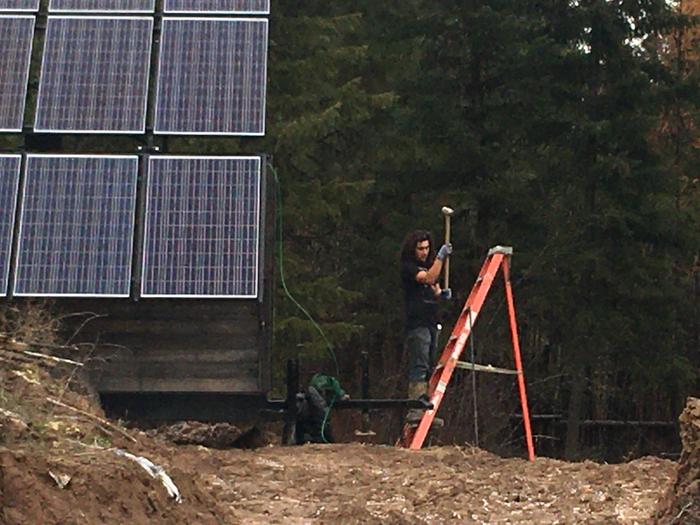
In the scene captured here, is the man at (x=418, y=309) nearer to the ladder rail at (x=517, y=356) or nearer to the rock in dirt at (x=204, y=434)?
the ladder rail at (x=517, y=356)

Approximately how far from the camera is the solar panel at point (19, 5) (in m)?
12.9

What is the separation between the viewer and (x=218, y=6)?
12.8 metres

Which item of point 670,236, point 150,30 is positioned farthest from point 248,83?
point 670,236

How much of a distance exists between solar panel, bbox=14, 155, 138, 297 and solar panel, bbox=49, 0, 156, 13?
1.97 meters

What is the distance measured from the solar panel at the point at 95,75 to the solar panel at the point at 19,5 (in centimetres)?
29

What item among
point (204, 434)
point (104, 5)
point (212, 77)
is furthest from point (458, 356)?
point (104, 5)

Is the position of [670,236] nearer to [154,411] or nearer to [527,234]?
[527,234]

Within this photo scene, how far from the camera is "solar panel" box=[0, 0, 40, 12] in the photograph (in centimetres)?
1294

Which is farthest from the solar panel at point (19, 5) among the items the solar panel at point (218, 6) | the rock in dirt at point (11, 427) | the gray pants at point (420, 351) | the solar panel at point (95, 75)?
the rock in dirt at point (11, 427)

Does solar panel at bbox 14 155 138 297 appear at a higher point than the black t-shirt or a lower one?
higher

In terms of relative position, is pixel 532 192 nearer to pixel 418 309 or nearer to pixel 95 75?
pixel 418 309

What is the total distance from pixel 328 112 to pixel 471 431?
21.3 feet

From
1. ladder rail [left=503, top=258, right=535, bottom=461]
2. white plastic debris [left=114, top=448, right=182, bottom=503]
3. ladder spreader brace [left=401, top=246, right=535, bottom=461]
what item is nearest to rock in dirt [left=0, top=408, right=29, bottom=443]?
white plastic debris [left=114, top=448, right=182, bottom=503]

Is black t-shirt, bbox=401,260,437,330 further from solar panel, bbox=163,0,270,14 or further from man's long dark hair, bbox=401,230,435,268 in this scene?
solar panel, bbox=163,0,270,14
